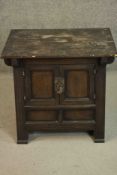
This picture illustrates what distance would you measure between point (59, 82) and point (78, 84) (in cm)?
11

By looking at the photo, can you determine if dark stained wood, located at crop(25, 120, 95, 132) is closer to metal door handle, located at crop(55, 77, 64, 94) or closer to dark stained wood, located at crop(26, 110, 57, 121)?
dark stained wood, located at crop(26, 110, 57, 121)

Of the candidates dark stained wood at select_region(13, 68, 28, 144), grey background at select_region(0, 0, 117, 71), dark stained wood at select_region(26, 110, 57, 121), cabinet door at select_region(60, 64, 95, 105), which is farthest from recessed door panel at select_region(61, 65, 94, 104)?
grey background at select_region(0, 0, 117, 71)

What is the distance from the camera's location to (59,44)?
2.47 meters

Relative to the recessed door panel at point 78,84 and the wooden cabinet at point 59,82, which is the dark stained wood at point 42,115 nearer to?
the wooden cabinet at point 59,82

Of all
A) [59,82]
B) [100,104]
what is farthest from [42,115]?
[100,104]

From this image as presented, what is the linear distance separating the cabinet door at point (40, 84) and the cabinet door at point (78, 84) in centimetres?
6

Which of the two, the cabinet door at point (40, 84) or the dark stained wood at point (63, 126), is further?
the dark stained wood at point (63, 126)

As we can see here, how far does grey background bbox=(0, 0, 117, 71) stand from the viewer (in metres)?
3.16

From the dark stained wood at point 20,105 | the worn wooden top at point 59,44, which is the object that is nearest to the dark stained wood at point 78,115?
the dark stained wood at point 20,105

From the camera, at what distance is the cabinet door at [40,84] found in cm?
235

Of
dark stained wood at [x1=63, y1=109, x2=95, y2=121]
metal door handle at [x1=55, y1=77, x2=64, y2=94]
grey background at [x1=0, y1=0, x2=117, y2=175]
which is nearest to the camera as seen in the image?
grey background at [x1=0, y1=0, x2=117, y2=175]
